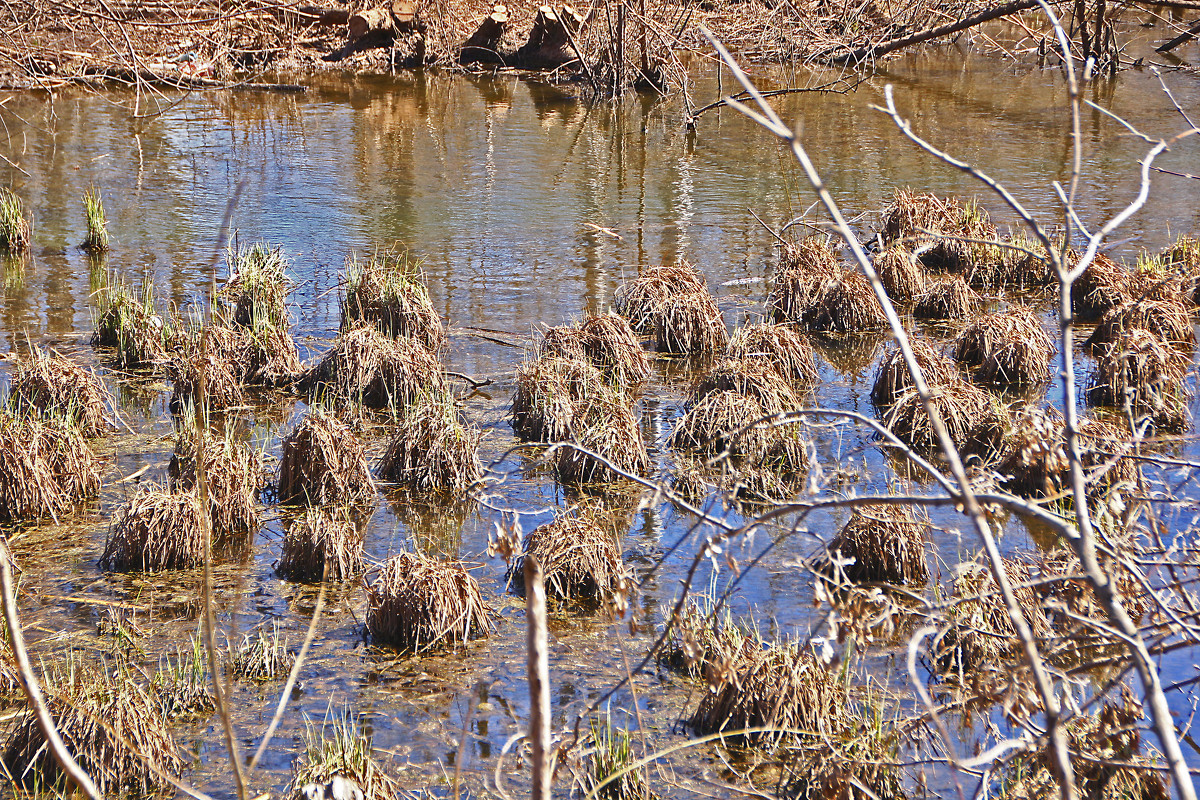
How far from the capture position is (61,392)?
8117mm

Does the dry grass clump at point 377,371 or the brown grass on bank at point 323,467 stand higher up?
the dry grass clump at point 377,371

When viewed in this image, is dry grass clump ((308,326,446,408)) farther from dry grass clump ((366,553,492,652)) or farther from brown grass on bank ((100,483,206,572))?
dry grass clump ((366,553,492,652))

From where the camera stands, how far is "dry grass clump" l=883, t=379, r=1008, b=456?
26.0 feet

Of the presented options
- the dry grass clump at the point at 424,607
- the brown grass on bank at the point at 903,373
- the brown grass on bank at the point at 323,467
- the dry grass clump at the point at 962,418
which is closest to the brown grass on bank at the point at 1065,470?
the dry grass clump at the point at 962,418

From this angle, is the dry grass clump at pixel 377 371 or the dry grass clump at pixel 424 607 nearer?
the dry grass clump at pixel 424 607

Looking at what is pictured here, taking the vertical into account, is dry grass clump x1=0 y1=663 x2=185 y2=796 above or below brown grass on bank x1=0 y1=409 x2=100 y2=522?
below

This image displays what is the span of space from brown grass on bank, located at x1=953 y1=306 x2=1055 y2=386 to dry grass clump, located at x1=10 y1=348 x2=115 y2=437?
669 cm

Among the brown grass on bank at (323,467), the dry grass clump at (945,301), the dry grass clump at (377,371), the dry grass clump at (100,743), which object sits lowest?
the dry grass clump at (100,743)

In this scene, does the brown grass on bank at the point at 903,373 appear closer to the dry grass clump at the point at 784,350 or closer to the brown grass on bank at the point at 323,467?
the dry grass clump at the point at 784,350

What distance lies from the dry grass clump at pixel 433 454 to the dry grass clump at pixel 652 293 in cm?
299

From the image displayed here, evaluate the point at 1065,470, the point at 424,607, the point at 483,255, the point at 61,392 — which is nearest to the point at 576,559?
the point at 424,607

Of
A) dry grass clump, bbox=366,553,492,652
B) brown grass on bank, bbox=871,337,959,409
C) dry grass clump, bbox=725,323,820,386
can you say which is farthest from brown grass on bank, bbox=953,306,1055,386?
dry grass clump, bbox=366,553,492,652

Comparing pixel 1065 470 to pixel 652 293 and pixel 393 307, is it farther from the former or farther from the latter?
pixel 393 307

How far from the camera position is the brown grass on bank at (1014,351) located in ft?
30.1
